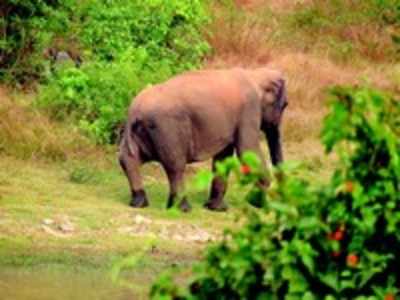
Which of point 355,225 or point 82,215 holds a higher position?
point 355,225

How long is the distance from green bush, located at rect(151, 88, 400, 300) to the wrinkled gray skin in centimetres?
858

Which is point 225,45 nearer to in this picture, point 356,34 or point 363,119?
point 356,34

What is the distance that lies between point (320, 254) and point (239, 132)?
389 inches

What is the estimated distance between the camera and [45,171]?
47.7ft

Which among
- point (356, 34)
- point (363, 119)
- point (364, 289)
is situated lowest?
point (356, 34)

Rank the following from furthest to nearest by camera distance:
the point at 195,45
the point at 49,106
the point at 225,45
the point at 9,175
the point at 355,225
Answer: the point at 225,45 < the point at 195,45 < the point at 49,106 < the point at 9,175 < the point at 355,225

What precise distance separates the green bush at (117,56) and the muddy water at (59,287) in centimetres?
407

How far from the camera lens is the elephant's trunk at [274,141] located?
1543 centimetres

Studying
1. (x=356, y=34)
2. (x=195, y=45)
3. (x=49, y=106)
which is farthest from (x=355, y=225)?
(x=356, y=34)

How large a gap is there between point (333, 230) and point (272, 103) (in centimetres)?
1063

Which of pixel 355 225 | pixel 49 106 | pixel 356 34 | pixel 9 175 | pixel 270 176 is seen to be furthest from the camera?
pixel 356 34

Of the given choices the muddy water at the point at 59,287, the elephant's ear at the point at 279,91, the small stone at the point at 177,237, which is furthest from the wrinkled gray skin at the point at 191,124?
the muddy water at the point at 59,287

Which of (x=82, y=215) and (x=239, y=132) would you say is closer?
(x=82, y=215)

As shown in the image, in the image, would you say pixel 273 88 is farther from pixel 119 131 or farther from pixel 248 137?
pixel 119 131
